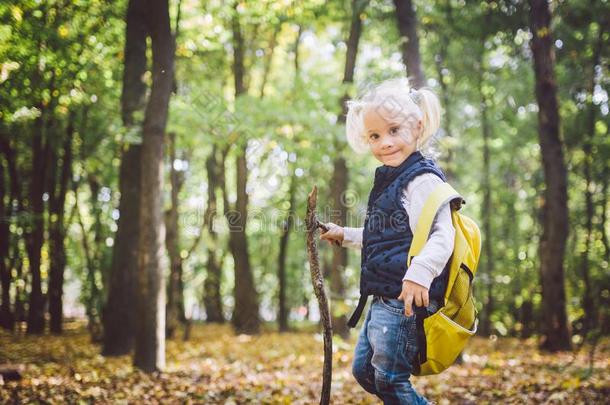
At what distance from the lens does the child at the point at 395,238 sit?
2.17 metres

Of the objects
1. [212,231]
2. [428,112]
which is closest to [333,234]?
[428,112]

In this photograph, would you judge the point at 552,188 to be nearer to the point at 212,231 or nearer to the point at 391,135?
the point at 391,135

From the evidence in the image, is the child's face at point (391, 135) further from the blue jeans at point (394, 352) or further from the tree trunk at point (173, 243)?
the tree trunk at point (173, 243)

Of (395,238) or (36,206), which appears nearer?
(395,238)

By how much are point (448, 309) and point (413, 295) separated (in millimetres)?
269

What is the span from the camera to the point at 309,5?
31.7ft

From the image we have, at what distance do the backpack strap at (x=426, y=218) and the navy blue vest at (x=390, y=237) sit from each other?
10cm

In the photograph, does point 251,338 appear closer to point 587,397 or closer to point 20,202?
point 20,202

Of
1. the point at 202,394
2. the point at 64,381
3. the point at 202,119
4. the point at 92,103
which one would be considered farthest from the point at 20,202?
the point at 202,394

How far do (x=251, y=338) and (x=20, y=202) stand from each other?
641cm

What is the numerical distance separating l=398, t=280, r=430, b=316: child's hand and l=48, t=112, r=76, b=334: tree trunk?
9.72m

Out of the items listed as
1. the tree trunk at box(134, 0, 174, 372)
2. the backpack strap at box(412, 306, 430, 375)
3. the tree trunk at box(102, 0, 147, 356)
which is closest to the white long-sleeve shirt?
the backpack strap at box(412, 306, 430, 375)

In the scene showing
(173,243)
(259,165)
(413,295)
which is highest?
(259,165)

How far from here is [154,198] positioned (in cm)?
586
